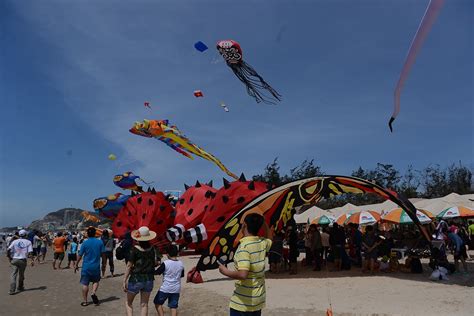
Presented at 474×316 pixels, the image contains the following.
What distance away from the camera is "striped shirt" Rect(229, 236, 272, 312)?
3.56m

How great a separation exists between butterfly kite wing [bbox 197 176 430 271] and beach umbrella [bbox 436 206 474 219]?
491 cm

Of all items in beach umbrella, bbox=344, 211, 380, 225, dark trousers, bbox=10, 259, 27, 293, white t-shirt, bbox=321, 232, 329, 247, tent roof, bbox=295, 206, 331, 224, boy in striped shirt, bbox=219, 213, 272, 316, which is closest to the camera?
boy in striped shirt, bbox=219, 213, 272, 316

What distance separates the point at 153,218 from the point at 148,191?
163 centimetres

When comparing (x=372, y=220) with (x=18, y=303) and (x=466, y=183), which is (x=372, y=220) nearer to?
(x=18, y=303)

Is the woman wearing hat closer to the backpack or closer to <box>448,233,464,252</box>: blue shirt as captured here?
the backpack

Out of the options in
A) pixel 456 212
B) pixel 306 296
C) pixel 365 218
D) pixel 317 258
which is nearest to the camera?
pixel 306 296

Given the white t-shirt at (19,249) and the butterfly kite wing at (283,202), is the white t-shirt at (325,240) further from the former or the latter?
the white t-shirt at (19,249)

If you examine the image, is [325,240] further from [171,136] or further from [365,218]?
[171,136]

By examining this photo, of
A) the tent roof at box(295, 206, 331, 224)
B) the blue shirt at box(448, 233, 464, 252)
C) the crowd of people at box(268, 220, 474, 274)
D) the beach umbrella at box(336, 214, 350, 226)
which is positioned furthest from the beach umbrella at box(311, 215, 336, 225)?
the blue shirt at box(448, 233, 464, 252)

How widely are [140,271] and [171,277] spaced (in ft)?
1.47

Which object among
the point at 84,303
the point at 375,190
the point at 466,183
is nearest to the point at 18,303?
the point at 84,303

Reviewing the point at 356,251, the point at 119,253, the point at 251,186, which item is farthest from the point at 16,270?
the point at 356,251

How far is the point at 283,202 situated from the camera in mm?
12531

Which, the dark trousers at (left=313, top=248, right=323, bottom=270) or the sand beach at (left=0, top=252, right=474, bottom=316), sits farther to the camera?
the dark trousers at (left=313, top=248, right=323, bottom=270)
